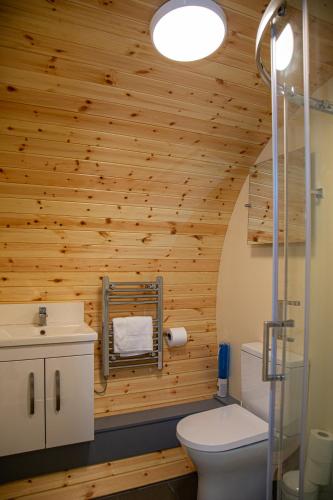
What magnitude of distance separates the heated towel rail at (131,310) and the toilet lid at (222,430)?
664 mm

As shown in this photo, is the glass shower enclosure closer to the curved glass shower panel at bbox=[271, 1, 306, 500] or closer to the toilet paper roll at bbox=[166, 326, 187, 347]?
the curved glass shower panel at bbox=[271, 1, 306, 500]

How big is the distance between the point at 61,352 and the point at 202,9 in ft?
5.68

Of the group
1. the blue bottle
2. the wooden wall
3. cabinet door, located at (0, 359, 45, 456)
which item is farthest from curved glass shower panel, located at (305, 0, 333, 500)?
the blue bottle

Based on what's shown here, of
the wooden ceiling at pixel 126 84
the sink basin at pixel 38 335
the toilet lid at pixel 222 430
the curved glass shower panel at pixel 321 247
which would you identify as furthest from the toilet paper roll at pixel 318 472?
the wooden ceiling at pixel 126 84

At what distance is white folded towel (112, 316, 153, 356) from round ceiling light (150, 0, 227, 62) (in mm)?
1615

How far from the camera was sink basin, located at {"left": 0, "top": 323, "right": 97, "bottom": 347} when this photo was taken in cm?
176

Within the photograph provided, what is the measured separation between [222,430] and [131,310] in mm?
1015

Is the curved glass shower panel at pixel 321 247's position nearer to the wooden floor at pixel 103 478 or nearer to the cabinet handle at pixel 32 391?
the cabinet handle at pixel 32 391

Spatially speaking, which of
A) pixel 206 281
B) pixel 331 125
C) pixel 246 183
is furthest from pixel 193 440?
pixel 246 183

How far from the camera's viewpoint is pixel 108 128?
2.00 metres

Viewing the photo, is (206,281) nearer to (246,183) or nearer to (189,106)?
(246,183)

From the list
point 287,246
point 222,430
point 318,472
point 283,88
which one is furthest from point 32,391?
point 283,88

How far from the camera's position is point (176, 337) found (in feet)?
8.28

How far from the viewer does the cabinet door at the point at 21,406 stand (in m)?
1.74
